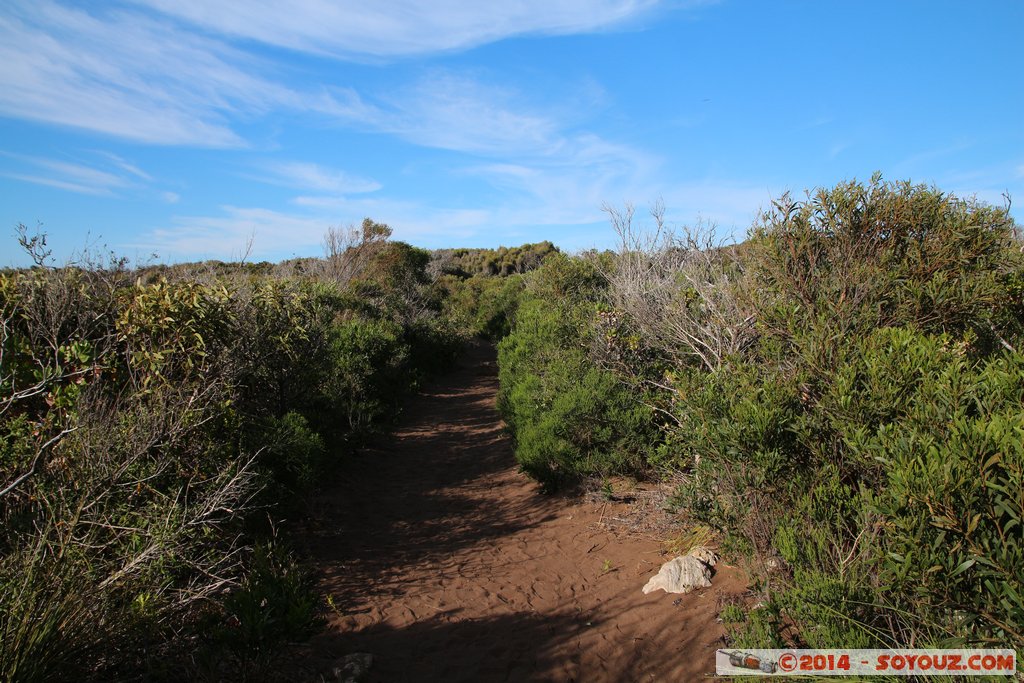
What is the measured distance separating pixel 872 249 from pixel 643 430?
331 cm

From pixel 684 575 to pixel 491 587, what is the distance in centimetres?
183

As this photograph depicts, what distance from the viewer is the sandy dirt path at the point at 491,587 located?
4.23 meters

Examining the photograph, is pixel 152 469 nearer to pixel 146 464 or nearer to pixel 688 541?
pixel 146 464

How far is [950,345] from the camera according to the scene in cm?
383

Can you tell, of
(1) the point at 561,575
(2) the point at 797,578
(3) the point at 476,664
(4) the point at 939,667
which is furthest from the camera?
(1) the point at 561,575

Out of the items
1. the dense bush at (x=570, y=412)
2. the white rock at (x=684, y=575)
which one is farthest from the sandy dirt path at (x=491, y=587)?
the dense bush at (x=570, y=412)

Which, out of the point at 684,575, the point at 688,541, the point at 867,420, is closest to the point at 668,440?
the point at 688,541

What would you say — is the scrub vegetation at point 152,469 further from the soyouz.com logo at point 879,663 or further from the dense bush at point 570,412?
the dense bush at point 570,412

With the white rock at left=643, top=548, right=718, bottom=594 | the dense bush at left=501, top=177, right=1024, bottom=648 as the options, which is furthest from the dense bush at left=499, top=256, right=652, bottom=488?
the white rock at left=643, top=548, right=718, bottom=594

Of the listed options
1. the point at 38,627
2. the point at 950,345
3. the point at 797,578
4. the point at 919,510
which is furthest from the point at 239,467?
the point at 950,345

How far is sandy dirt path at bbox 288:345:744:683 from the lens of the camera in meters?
4.23

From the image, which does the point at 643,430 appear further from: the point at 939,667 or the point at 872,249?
the point at 939,667

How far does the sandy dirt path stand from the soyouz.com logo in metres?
1.05

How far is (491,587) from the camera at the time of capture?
5.56m
